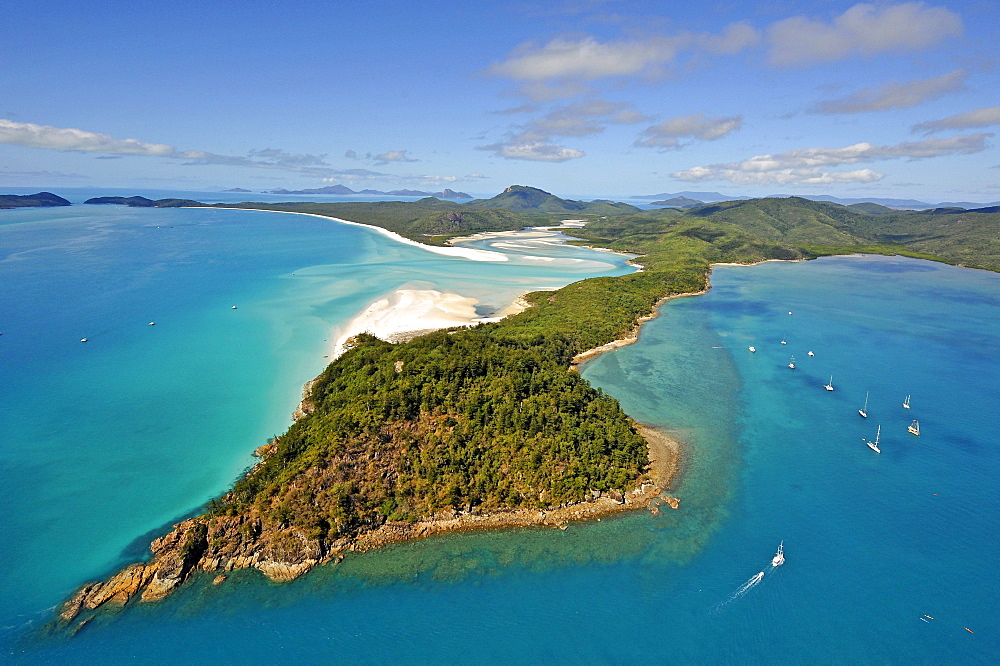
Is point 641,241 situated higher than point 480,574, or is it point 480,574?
point 641,241

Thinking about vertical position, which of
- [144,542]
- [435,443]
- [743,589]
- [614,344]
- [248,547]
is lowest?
[144,542]

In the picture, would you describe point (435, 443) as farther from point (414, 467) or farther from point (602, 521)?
point (602, 521)

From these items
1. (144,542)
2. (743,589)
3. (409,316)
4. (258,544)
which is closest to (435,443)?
(258,544)

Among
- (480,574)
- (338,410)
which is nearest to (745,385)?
(480,574)

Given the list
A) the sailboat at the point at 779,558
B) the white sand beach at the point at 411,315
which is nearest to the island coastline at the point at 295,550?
the sailboat at the point at 779,558

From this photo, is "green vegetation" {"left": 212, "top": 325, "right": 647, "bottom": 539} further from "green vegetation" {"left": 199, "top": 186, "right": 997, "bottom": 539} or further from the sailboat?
the sailboat

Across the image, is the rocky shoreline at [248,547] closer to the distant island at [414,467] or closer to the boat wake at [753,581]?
the distant island at [414,467]

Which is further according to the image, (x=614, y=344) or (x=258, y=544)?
(x=614, y=344)

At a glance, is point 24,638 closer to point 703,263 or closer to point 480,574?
point 480,574

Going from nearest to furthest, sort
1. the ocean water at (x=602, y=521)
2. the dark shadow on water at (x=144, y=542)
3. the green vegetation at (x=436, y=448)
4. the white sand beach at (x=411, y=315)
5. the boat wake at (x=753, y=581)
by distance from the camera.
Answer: the ocean water at (x=602, y=521)
the boat wake at (x=753, y=581)
the dark shadow on water at (x=144, y=542)
the green vegetation at (x=436, y=448)
the white sand beach at (x=411, y=315)
